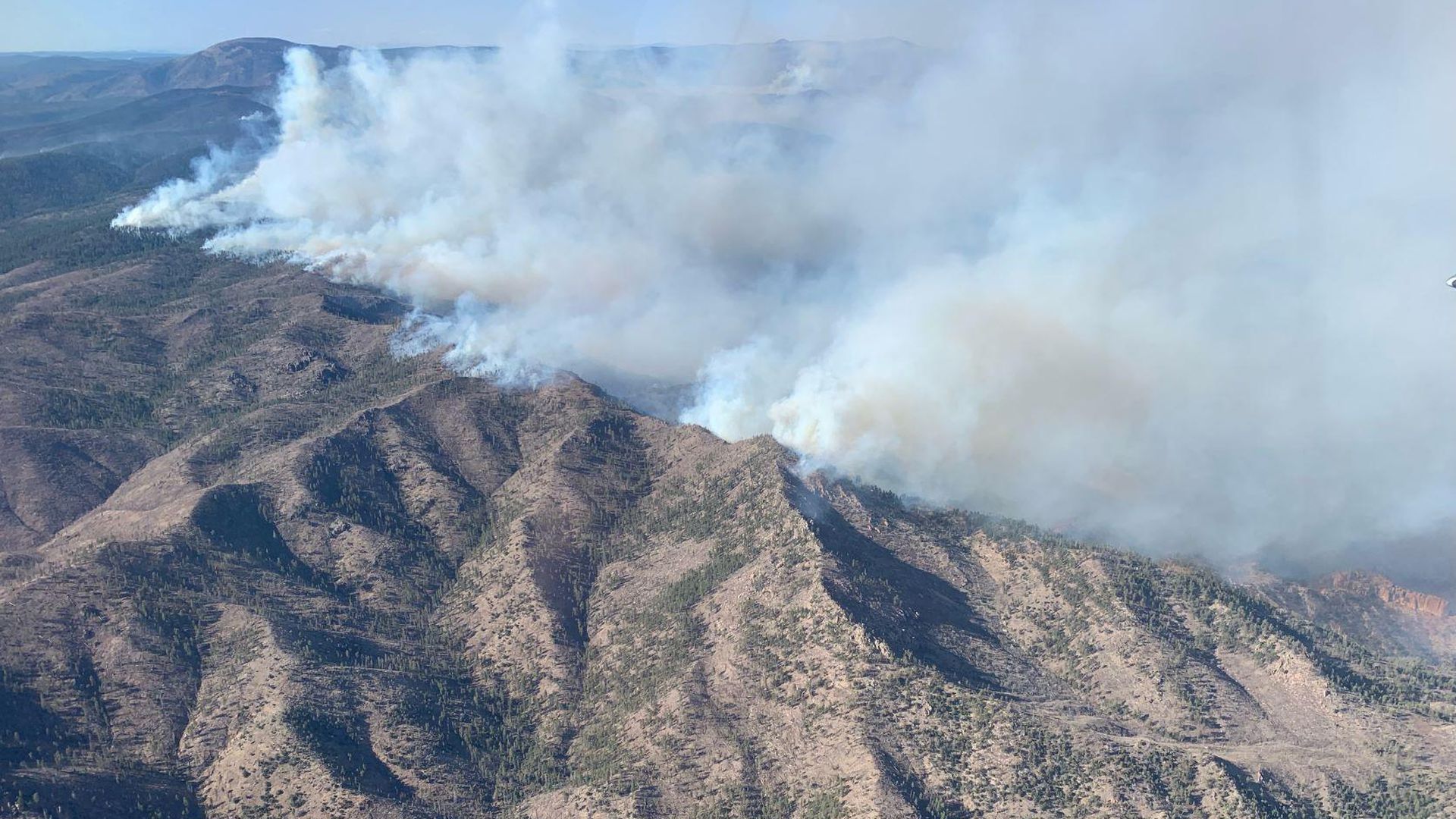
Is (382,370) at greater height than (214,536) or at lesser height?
greater

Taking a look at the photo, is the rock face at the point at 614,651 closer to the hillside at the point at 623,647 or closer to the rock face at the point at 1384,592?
the hillside at the point at 623,647

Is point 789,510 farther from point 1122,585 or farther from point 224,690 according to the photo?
point 224,690

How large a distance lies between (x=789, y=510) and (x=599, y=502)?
1123 inches

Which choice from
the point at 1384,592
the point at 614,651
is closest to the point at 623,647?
the point at 614,651

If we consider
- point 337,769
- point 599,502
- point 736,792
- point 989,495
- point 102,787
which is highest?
point 989,495

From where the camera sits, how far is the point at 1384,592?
148m

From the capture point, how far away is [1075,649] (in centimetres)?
12456

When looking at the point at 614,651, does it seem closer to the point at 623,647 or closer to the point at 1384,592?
the point at 623,647

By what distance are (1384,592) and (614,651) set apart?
96.7 meters

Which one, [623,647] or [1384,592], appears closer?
[623,647]

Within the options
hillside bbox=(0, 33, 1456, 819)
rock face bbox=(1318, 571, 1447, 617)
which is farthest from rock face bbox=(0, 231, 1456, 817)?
rock face bbox=(1318, 571, 1447, 617)

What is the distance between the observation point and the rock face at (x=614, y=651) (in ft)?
334

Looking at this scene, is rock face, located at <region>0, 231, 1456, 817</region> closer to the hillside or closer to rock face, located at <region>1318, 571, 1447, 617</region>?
the hillside

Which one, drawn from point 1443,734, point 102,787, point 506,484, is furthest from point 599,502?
point 1443,734
